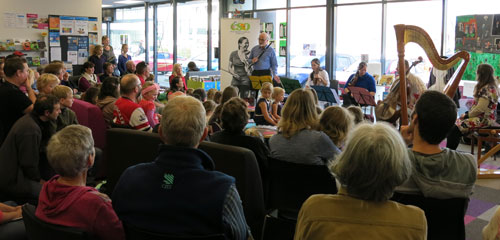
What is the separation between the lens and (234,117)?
3363 millimetres

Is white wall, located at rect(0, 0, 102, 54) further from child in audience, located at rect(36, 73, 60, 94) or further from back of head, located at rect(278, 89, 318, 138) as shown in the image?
back of head, located at rect(278, 89, 318, 138)

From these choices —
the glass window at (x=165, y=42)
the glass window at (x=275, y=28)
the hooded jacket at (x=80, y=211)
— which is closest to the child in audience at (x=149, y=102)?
the hooded jacket at (x=80, y=211)

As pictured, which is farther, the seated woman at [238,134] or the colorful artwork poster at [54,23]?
the colorful artwork poster at [54,23]

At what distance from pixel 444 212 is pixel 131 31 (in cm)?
1684

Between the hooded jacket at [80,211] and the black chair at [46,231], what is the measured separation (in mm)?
55

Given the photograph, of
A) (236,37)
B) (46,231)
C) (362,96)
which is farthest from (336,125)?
(236,37)

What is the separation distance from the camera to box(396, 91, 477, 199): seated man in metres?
A: 2.09

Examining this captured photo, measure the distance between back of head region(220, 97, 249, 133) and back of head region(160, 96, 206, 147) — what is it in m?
1.43

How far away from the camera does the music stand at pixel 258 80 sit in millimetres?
8500

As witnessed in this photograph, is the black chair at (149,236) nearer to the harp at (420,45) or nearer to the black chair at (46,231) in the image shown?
the black chair at (46,231)

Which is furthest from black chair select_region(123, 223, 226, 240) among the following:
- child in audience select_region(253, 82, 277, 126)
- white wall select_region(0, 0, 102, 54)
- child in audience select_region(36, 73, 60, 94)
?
→ white wall select_region(0, 0, 102, 54)

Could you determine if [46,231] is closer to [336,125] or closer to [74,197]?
[74,197]

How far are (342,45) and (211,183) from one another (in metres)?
9.66

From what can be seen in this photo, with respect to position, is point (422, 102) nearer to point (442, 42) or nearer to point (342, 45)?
point (442, 42)
